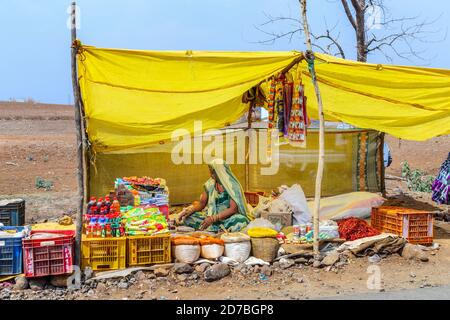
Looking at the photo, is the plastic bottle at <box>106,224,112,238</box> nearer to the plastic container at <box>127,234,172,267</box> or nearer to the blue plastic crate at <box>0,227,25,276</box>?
the plastic container at <box>127,234,172,267</box>

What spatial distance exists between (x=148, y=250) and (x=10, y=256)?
163 centimetres

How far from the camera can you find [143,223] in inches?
255

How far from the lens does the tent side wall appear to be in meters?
10.7

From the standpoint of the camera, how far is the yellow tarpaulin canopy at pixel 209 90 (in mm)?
6828

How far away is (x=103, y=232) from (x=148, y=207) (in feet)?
2.73

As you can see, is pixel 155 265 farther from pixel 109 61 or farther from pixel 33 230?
pixel 109 61

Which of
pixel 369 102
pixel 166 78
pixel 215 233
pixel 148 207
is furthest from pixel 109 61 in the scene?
pixel 369 102

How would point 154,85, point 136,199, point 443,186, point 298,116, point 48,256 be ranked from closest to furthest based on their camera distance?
1. point 48,256
2. point 154,85
3. point 136,199
4. point 298,116
5. point 443,186

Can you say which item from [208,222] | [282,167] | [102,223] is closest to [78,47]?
[102,223]

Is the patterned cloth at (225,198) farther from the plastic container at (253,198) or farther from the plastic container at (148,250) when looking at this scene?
the plastic container at (253,198)

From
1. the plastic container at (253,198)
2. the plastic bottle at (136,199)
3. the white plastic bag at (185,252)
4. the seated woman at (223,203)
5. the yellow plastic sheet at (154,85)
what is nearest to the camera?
the white plastic bag at (185,252)

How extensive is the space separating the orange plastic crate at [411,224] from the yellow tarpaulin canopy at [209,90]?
1.38 meters

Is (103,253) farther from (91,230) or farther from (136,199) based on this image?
(136,199)

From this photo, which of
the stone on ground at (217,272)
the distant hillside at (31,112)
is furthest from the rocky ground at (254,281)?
the distant hillside at (31,112)
